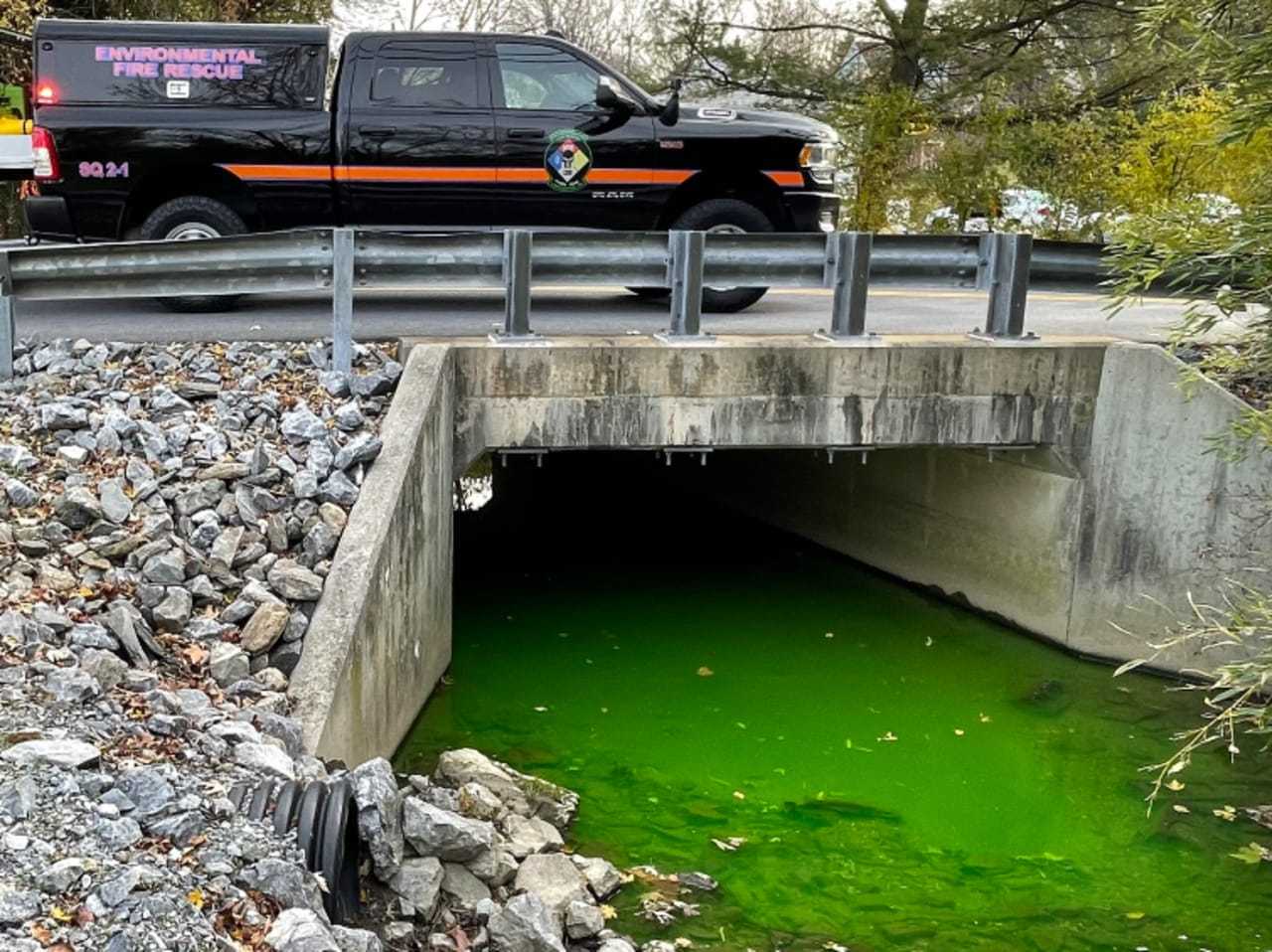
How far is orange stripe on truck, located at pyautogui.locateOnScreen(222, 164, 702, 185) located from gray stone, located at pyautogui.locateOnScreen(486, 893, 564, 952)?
6.34 m

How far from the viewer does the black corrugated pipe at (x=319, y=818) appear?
4.41 m

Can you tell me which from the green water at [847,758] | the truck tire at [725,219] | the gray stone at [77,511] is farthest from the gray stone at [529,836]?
the truck tire at [725,219]

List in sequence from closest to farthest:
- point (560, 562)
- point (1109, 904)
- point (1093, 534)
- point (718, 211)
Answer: point (1109, 904) < point (1093, 534) < point (718, 211) < point (560, 562)

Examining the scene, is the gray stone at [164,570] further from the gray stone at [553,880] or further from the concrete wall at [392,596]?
the gray stone at [553,880]

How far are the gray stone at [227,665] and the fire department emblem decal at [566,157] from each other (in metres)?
5.46

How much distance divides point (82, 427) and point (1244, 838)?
681cm

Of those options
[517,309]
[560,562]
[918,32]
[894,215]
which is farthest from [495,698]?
[918,32]

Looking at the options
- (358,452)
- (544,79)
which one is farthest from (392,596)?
(544,79)

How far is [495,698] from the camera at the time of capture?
28.8ft

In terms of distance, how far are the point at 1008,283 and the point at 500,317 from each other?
3.73 m

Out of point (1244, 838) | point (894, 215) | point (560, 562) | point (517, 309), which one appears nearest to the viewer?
point (1244, 838)

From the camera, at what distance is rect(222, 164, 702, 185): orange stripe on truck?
33.2 feet

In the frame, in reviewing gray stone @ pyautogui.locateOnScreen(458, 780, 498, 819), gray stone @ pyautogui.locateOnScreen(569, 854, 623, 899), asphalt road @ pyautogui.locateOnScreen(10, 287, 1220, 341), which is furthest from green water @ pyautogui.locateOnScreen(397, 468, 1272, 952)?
asphalt road @ pyautogui.locateOnScreen(10, 287, 1220, 341)

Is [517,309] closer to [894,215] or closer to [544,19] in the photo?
[894,215]
